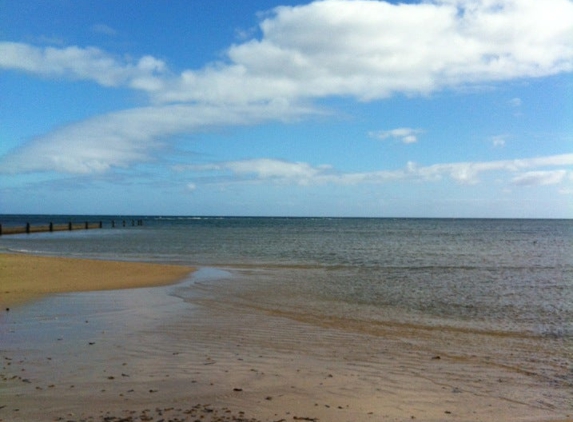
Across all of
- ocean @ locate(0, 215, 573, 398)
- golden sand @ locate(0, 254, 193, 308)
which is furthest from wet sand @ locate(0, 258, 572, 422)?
golden sand @ locate(0, 254, 193, 308)

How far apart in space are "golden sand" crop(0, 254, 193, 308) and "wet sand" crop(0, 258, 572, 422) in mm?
4293

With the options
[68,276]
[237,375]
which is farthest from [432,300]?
[68,276]

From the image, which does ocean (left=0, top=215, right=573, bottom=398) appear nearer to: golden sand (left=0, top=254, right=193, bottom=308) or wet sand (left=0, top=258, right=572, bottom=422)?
wet sand (left=0, top=258, right=572, bottom=422)

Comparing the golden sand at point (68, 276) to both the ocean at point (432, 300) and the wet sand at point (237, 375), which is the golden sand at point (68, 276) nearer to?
the ocean at point (432, 300)

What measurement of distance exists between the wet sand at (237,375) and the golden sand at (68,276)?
4.29 meters

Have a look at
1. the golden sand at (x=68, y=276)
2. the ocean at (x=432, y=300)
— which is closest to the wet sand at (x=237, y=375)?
the ocean at (x=432, y=300)

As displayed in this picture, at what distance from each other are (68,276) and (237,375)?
15.0 m

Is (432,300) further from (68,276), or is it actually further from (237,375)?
(68,276)

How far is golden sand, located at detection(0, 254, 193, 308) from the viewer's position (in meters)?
16.5

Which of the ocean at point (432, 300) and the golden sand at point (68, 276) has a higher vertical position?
the golden sand at point (68, 276)

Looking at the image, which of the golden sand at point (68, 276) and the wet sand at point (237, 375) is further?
the golden sand at point (68, 276)

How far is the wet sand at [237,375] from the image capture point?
640 cm

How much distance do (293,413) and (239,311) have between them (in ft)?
25.8

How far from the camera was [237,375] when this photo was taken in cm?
786
